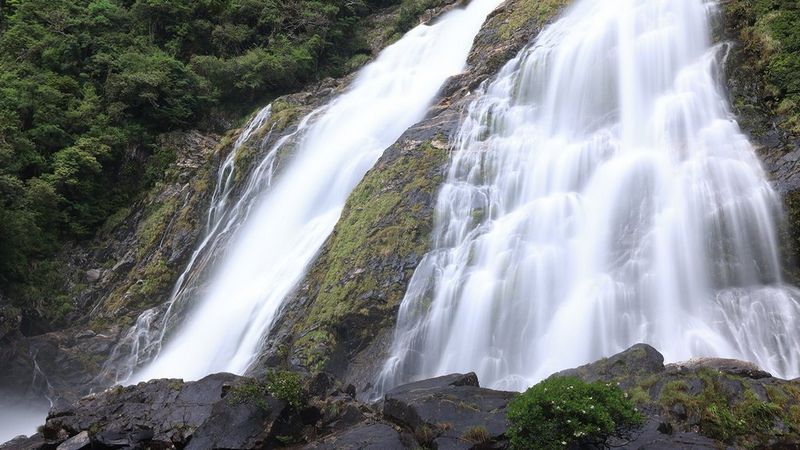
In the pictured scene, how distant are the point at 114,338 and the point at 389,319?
10.4m

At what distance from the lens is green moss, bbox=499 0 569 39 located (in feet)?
64.0

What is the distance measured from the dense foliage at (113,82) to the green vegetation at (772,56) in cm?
1871

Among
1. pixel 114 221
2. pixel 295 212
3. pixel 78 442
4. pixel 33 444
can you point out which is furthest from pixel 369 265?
pixel 114 221

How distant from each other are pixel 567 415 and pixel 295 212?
13367 millimetres

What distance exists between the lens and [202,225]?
66.6 ft

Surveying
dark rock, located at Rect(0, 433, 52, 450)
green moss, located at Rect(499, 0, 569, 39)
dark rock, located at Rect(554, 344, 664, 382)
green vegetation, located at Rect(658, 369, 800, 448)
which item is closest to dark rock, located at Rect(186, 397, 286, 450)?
dark rock, located at Rect(0, 433, 52, 450)

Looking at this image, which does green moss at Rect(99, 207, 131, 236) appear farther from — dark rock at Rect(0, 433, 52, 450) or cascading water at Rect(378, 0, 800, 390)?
cascading water at Rect(378, 0, 800, 390)

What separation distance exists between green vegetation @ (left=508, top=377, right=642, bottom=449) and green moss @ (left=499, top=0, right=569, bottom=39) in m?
15.7

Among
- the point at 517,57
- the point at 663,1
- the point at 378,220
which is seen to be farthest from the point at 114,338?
the point at 663,1

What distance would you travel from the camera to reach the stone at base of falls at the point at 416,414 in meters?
6.67

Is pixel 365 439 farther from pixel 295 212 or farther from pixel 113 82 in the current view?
pixel 113 82

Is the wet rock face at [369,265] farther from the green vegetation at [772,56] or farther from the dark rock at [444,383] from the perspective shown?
the green vegetation at [772,56]

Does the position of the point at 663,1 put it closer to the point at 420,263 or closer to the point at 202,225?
the point at 420,263

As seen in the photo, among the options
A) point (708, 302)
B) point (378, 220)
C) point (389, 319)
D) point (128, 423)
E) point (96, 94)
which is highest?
point (96, 94)
